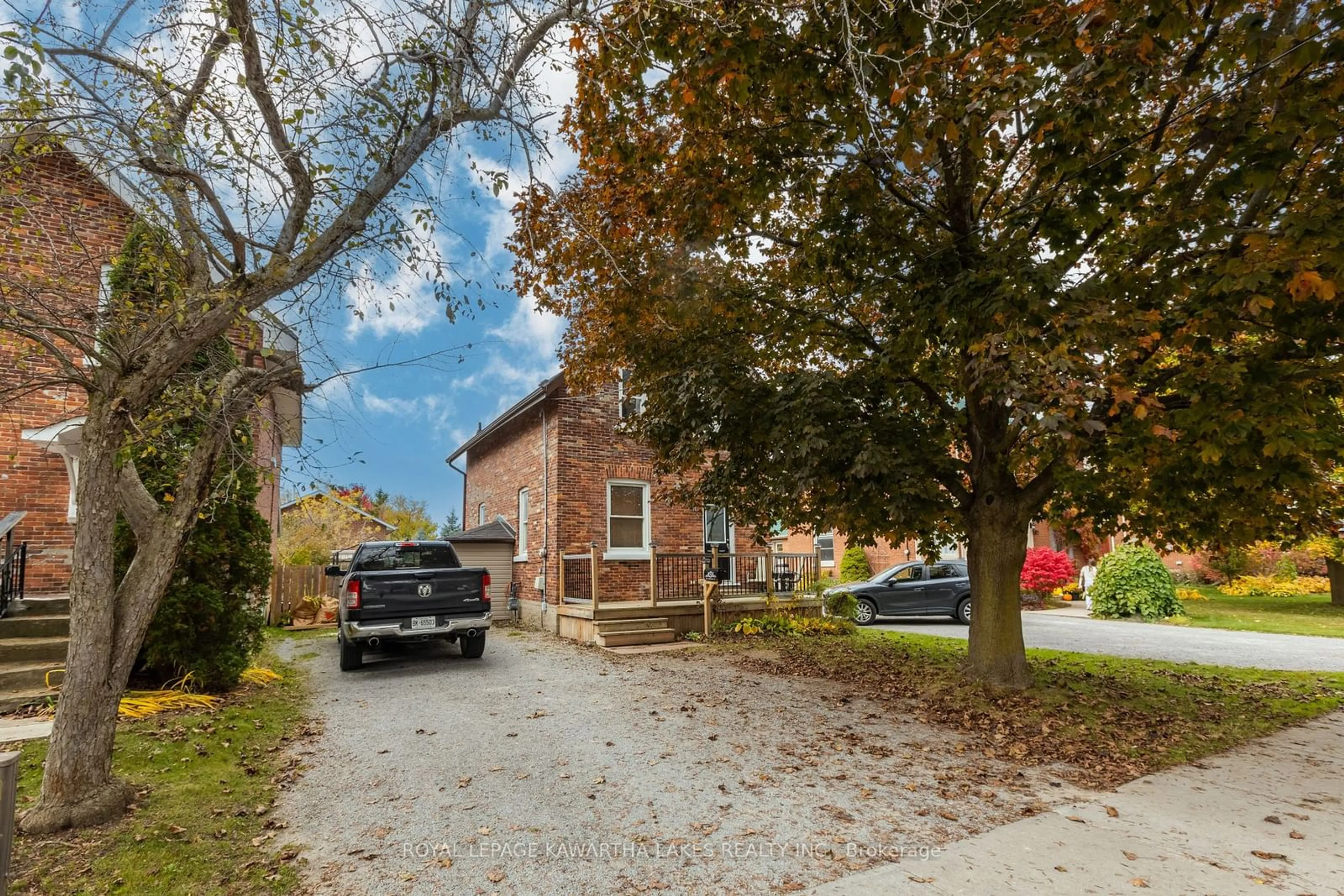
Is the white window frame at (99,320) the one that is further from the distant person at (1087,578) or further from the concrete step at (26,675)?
the distant person at (1087,578)

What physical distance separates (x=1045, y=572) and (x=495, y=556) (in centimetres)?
1786

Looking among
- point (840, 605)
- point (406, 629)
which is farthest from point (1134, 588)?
point (406, 629)

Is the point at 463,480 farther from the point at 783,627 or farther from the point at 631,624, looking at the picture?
the point at 783,627

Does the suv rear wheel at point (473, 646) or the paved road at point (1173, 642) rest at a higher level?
the suv rear wheel at point (473, 646)

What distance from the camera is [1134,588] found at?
17.9 metres

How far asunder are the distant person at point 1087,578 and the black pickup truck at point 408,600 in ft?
59.7

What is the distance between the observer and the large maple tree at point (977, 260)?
15.2 feet

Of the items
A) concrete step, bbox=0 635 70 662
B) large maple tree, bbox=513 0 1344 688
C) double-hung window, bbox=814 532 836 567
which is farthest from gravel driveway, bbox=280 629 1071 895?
double-hung window, bbox=814 532 836 567

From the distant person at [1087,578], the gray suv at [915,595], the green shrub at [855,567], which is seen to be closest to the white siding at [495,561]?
the gray suv at [915,595]

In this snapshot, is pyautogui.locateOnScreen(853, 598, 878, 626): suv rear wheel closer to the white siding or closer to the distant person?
the distant person

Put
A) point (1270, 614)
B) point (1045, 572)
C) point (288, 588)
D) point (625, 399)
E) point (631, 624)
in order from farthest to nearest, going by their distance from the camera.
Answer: point (1045, 572) < point (1270, 614) < point (288, 588) < point (631, 624) < point (625, 399)

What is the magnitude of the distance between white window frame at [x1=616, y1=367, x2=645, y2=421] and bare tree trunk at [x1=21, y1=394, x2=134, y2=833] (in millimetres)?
6113

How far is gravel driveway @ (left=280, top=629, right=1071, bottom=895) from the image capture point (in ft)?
12.0

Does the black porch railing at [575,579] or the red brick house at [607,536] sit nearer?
the red brick house at [607,536]
